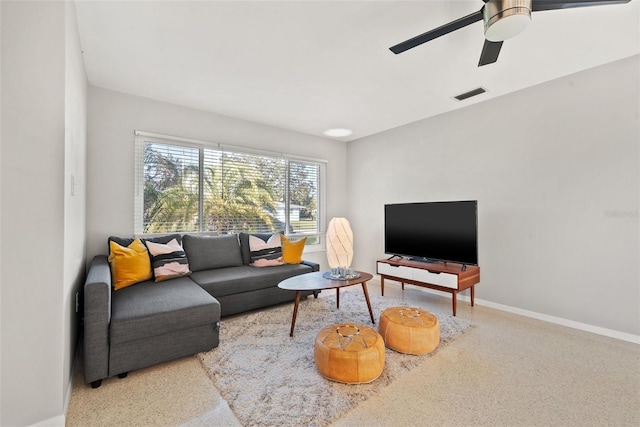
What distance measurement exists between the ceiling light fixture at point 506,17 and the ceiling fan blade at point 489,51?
0.64 ft

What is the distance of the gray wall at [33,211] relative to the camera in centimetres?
141

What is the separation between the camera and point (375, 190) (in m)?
4.97

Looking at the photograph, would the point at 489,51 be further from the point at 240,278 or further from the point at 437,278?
the point at 240,278

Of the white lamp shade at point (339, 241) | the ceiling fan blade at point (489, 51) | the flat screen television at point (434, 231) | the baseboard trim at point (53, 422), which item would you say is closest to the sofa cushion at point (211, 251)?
the white lamp shade at point (339, 241)

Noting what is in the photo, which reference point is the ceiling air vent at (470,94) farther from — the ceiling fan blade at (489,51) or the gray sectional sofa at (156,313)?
the gray sectional sofa at (156,313)

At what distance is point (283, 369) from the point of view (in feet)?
6.86

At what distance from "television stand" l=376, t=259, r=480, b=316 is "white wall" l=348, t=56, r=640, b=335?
0.39 metres

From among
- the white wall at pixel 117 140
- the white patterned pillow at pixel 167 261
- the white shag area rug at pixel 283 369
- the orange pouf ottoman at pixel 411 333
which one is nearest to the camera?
the white shag area rug at pixel 283 369

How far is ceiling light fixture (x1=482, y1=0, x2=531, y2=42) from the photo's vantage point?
1.55 m

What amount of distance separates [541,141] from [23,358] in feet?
14.9

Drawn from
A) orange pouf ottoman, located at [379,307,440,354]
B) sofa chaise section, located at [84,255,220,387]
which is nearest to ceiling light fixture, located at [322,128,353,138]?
orange pouf ottoman, located at [379,307,440,354]

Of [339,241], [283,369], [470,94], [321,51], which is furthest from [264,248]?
[470,94]

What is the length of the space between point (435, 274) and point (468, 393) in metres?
1.64

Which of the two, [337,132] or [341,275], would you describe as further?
[337,132]
